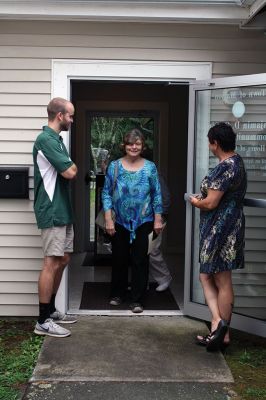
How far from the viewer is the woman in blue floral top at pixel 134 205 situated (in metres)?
4.78

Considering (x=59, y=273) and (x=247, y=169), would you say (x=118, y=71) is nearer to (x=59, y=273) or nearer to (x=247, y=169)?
(x=247, y=169)

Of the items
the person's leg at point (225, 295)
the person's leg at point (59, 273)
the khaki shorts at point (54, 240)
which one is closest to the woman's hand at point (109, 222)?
the person's leg at point (59, 273)

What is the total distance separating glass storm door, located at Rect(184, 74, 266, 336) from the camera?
432 cm

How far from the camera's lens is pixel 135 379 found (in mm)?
3578

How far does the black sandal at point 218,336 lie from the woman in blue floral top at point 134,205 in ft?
3.30

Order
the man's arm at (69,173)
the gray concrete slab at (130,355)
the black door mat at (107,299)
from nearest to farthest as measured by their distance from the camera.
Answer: the gray concrete slab at (130,355) < the man's arm at (69,173) < the black door mat at (107,299)

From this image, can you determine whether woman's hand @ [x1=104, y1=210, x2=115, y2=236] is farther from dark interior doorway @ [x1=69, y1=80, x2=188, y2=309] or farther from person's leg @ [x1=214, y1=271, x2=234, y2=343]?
dark interior doorway @ [x1=69, y1=80, x2=188, y2=309]

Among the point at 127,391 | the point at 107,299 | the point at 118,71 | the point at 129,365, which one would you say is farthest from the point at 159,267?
the point at 127,391

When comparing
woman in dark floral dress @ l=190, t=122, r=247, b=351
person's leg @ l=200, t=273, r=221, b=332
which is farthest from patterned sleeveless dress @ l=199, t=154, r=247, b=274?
person's leg @ l=200, t=273, r=221, b=332

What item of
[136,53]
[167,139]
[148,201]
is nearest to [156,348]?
[148,201]

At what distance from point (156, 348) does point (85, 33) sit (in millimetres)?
2626

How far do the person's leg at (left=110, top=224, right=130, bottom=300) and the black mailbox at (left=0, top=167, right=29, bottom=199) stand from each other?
865 millimetres

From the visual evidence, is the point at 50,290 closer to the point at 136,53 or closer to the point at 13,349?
the point at 13,349

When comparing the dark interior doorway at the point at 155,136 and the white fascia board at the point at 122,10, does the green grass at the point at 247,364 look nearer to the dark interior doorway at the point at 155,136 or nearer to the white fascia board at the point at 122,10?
the white fascia board at the point at 122,10
